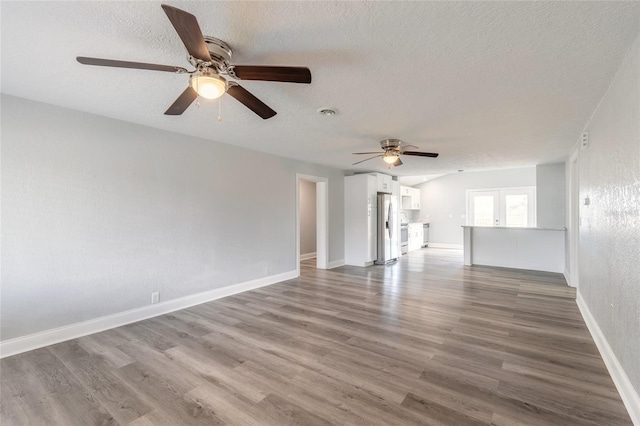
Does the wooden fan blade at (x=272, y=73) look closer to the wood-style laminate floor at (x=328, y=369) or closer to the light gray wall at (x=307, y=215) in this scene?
the wood-style laminate floor at (x=328, y=369)

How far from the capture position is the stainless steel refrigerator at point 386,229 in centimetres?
706

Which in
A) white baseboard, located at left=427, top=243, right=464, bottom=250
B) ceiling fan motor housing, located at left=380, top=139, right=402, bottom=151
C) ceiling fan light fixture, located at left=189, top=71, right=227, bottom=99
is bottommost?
white baseboard, located at left=427, top=243, right=464, bottom=250

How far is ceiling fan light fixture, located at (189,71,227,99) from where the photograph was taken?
69.9 inches

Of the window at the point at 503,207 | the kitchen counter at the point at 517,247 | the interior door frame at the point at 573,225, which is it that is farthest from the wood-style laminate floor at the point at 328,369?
the window at the point at 503,207

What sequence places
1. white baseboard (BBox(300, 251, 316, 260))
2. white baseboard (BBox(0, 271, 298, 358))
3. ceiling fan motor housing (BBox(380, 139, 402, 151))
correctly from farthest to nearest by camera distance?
1. white baseboard (BBox(300, 251, 316, 260))
2. ceiling fan motor housing (BBox(380, 139, 402, 151))
3. white baseboard (BBox(0, 271, 298, 358))

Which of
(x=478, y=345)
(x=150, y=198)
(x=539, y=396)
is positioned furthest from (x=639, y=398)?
(x=150, y=198)

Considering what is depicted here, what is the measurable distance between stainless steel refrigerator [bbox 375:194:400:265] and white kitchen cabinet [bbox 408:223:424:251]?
2.34 metres

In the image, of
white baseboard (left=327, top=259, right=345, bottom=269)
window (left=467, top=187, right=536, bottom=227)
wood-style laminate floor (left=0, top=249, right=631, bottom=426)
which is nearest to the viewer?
wood-style laminate floor (left=0, top=249, right=631, bottom=426)

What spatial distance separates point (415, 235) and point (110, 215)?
8798 mm

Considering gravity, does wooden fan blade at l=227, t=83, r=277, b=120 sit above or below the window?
above

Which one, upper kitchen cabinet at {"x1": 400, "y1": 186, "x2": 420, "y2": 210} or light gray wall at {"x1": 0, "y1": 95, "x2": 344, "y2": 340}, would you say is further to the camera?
upper kitchen cabinet at {"x1": 400, "y1": 186, "x2": 420, "y2": 210}

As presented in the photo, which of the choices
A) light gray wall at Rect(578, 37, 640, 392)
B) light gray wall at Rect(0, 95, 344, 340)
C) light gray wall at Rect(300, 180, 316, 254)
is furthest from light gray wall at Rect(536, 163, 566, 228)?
light gray wall at Rect(0, 95, 344, 340)

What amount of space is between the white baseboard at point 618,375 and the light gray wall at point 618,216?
0.06 metres

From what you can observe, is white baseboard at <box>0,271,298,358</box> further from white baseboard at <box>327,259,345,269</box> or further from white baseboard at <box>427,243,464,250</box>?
white baseboard at <box>427,243,464,250</box>
